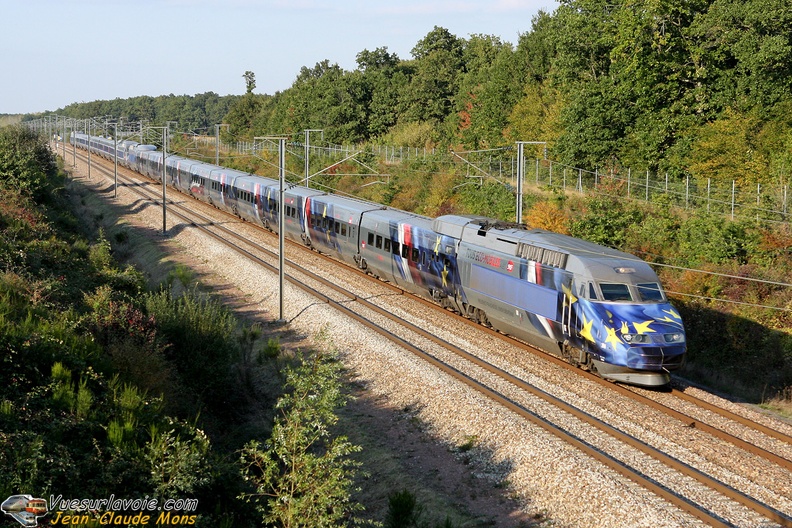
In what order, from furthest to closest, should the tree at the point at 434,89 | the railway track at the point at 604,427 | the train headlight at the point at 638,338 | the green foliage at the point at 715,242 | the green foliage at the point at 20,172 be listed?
the tree at the point at 434,89 < the green foliage at the point at 20,172 < the green foliage at the point at 715,242 < the train headlight at the point at 638,338 < the railway track at the point at 604,427

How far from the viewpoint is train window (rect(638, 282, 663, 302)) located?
65.1 feet

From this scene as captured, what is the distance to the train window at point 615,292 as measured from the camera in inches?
770

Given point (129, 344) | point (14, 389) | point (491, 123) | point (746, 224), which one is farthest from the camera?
point (491, 123)

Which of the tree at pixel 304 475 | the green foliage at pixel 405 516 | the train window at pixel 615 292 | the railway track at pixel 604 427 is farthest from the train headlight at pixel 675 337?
the tree at pixel 304 475

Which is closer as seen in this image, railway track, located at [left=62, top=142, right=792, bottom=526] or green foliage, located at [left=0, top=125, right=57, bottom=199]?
railway track, located at [left=62, top=142, right=792, bottom=526]

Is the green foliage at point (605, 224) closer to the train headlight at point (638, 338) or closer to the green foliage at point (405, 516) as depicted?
the train headlight at point (638, 338)

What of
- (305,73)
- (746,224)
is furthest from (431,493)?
(305,73)

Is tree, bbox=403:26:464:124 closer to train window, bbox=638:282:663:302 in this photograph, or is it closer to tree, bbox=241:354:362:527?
train window, bbox=638:282:663:302

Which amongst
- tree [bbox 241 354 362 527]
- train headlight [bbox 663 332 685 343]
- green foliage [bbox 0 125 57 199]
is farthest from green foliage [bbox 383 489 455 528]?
green foliage [bbox 0 125 57 199]

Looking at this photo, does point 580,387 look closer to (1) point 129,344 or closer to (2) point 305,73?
(1) point 129,344

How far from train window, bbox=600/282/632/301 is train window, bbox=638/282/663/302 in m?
0.41

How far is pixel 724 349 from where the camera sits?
2536cm

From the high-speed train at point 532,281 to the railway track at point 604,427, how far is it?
98 cm

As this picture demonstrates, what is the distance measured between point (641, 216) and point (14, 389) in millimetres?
29746
